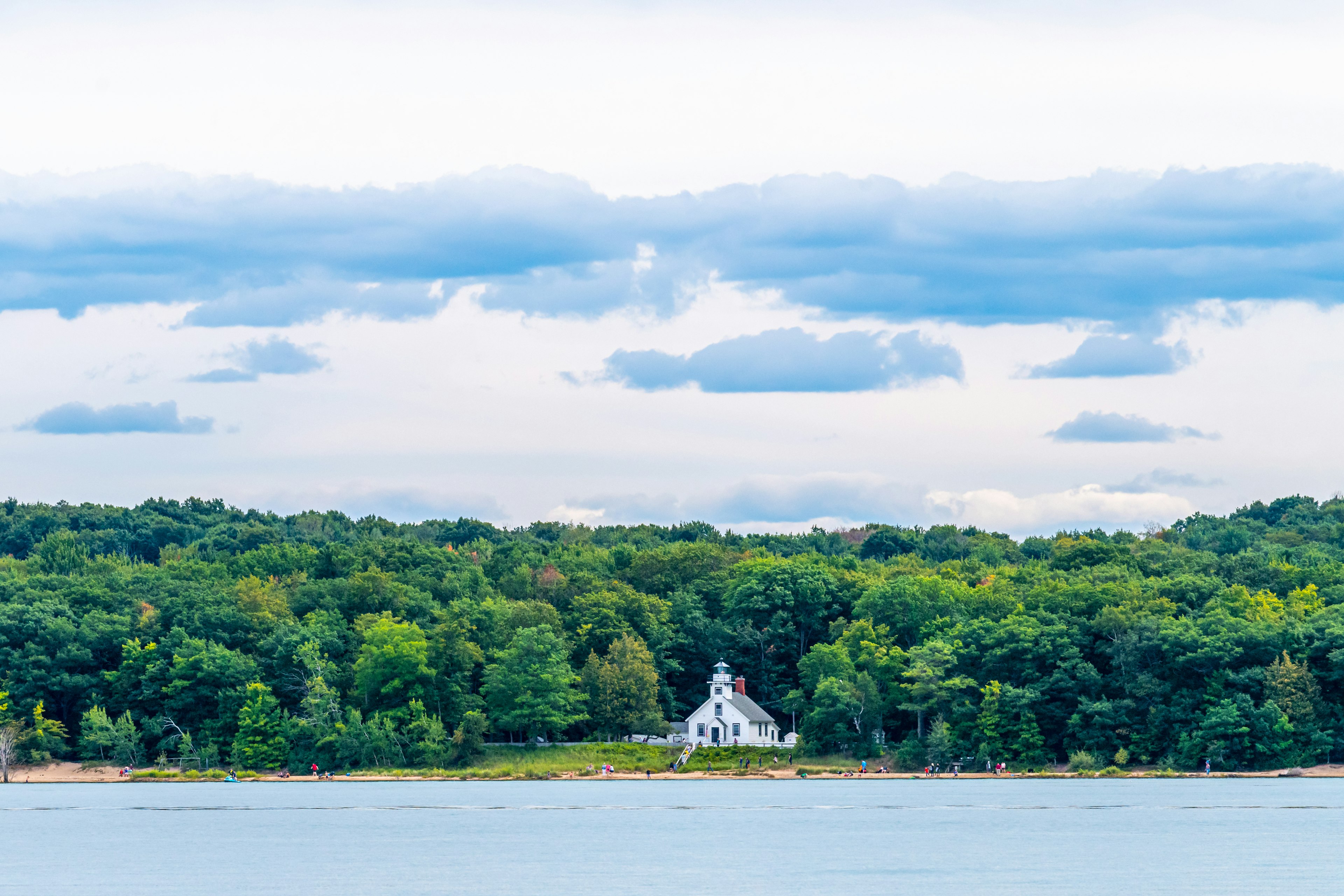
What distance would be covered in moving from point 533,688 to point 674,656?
18145mm

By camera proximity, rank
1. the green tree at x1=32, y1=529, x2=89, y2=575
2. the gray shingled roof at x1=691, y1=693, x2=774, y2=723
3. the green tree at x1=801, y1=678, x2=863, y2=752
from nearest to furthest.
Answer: the green tree at x1=801, y1=678, x2=863, y2=752 < the gray shingled roof at x1=691, y1=693, x2=774, y2=723 < the green tree at x1=32, y1=529, x2=89, y2=575

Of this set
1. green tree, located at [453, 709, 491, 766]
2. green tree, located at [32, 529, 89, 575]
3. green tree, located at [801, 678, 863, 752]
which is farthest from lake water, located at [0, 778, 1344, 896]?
green tree, located at [32, 529, 89, 575]

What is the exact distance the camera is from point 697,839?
73.4 m

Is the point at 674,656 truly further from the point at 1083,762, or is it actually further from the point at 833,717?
the point at 1083,762

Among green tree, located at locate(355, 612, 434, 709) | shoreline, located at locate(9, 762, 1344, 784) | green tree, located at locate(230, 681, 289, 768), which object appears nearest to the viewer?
green tree, located at locate(230, 681, 289, 768)

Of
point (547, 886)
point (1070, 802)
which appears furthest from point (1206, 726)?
point (547, 886)

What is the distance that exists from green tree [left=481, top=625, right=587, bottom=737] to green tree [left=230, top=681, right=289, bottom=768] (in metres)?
13.1

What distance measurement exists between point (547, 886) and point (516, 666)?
5412cm

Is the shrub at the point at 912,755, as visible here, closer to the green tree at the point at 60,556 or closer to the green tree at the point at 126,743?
the green tree at the point at 126,743

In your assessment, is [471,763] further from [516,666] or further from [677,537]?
[677,537]

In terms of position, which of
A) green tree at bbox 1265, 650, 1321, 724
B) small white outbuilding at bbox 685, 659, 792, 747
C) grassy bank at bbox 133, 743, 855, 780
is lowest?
grassy bank at bbox 133, 743, 855, 780

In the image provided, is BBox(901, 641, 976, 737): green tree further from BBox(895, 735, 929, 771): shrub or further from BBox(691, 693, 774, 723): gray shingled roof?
BBox(691, 693, 774, 723): gray shingled roof

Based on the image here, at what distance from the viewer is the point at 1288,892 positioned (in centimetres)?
5481

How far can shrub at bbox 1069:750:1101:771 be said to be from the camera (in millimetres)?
101500
